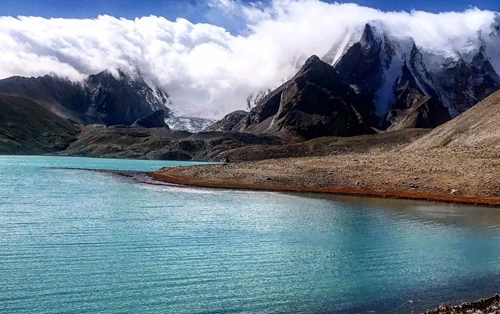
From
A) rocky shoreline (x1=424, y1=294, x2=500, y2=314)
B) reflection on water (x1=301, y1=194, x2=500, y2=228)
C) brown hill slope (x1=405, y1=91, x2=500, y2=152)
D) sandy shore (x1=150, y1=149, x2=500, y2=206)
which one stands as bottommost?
rocky shoreline (x1=424, y1=294, x2=500, y2=314)

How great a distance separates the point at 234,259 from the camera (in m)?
31.7

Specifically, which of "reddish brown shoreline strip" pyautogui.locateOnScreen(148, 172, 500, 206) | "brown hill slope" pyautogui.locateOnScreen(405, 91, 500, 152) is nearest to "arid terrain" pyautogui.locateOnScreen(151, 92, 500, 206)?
"reddish brown shoreline strip" pyautogui.locateOnScreen(148, 172, 500, 206)

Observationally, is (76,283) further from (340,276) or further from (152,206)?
(152,206)

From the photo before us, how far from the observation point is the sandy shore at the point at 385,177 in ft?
262

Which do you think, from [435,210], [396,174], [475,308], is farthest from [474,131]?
[475,308]

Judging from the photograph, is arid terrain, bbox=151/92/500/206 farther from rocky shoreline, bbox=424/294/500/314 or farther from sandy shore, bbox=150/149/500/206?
rocky shoreline, bbox=424/294/500/314

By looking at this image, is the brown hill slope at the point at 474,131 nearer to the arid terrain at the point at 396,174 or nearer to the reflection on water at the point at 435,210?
the arid terrain at the point at 396,174

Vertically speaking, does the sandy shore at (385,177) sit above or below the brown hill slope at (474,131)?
below

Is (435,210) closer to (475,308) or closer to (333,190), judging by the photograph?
(333,190)

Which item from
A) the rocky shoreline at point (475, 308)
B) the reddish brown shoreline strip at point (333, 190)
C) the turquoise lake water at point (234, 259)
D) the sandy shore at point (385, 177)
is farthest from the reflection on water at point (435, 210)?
the rocky shoreline at point (475, 308)

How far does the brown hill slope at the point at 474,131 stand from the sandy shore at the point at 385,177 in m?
10.0

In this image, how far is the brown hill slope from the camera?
355 ft

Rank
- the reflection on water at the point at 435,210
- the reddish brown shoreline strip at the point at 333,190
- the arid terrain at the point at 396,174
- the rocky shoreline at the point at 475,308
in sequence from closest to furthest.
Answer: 1. the rocky shoreline at the point at 475,308
2. the reflection on water at the point at 435,210
3. the reddish brown shoreline strip at the point at 333,190
4. the arid terrain at the point at 396,174

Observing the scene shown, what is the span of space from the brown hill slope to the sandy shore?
1001cm
